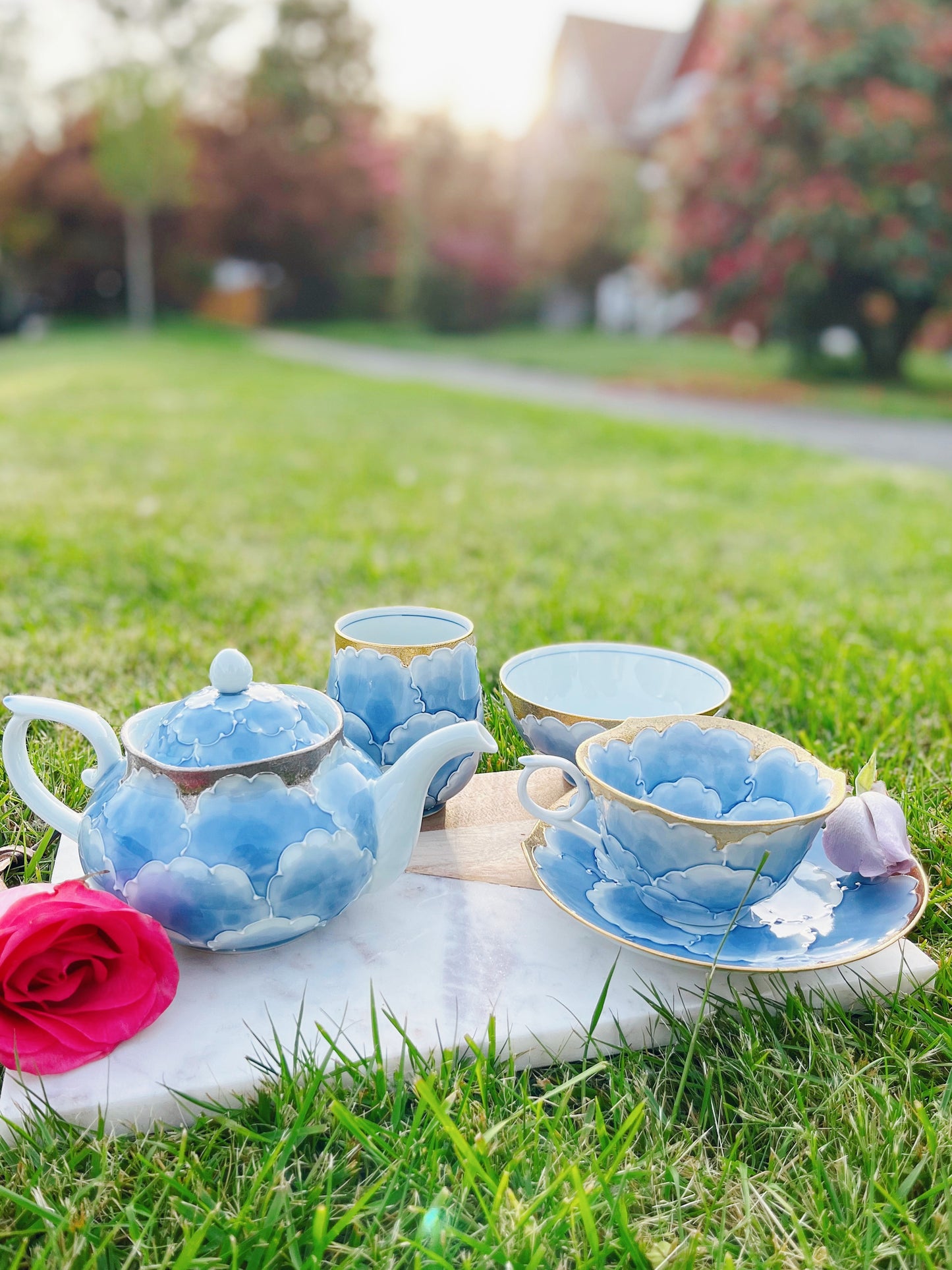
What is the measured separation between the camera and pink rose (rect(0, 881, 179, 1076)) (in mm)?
914

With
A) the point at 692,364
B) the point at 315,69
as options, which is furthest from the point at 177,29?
the point at 692,364

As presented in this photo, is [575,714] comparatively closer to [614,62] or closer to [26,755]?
[26,755]

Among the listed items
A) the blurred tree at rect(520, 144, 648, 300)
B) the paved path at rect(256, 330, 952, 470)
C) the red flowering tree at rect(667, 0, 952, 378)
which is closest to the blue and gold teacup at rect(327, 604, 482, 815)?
the paved path at rect(256, 330, 952, 470)

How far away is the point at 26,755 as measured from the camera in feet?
3.59

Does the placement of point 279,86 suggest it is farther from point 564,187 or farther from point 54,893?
point 54,893

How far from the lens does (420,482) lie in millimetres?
4637

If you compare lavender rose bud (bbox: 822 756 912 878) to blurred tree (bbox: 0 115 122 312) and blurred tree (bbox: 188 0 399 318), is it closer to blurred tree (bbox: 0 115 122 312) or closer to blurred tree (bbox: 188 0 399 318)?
blurred tree (bbox: 0 115 122 312)

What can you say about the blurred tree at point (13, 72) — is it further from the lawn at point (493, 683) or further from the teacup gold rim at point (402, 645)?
the teacup gold rim at point (402, 645)

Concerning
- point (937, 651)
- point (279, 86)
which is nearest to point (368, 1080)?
point (937, 651)

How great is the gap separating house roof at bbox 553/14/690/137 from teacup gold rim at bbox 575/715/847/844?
24.2m

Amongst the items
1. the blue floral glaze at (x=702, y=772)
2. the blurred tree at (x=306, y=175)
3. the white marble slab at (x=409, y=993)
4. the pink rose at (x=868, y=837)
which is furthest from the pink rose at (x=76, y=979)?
the blurred tree at (x=306, y=175)

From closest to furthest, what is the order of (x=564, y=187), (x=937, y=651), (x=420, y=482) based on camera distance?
1. (x=937, y=651)
2. (x=420, y=482)
3. (x=564, y=187)

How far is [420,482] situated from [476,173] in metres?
19.1

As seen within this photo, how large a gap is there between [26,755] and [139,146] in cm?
2108
